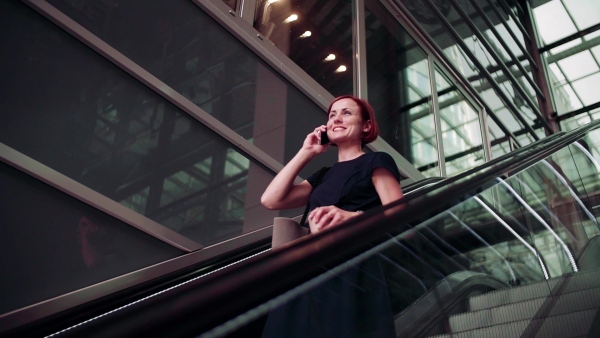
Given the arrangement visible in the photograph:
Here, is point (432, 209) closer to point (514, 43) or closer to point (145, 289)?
point (145, 289)

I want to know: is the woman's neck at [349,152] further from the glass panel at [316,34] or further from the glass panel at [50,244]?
the glass panel at [316,34]

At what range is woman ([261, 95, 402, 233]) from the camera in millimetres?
2371

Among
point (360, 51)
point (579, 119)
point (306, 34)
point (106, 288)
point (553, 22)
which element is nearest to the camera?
point (106, 288)

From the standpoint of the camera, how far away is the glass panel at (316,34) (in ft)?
18.5

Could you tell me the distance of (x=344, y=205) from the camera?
94.1 inches

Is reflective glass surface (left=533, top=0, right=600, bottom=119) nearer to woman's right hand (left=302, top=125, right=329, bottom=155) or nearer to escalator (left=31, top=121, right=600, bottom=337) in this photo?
escalator (left=31, top=121, right=600, bottom=337)

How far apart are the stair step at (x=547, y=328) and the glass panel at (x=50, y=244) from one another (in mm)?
2212

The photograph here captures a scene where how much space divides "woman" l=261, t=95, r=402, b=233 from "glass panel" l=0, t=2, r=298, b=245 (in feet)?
4.73

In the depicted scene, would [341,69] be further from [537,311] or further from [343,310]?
[343,310]

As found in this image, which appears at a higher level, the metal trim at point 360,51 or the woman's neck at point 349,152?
the metal trim at point 360,51

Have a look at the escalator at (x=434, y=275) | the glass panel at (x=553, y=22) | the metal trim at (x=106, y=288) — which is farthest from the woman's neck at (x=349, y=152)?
the glass panel at (x=553, y=22)

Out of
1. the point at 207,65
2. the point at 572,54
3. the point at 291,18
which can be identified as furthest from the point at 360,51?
Answer: the point at 572,54

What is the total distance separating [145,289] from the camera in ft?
9.53

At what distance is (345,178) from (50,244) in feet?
5.95
